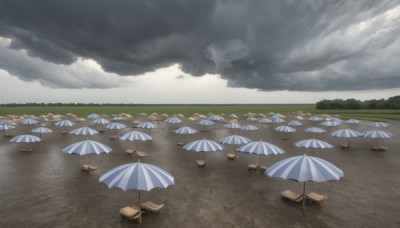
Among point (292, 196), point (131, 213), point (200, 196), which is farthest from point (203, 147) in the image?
point (131, 213)

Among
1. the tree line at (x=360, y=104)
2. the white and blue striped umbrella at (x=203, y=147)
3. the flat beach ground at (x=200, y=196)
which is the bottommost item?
the flat beach ground at (x=200, y=196)

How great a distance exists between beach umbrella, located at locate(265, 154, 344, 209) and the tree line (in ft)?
384

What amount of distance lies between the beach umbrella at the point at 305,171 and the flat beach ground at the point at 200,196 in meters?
2.33

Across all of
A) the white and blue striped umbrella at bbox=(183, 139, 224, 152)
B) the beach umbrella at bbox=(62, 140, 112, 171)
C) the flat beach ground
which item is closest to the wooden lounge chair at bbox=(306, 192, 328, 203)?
the flat beach ground

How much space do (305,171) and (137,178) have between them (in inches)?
316

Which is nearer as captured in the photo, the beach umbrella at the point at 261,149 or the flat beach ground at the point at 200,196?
the flat beach ground at the point at 200,196

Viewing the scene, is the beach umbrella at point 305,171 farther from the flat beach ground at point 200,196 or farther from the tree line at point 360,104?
the tree line at point 360,104

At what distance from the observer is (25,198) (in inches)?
598

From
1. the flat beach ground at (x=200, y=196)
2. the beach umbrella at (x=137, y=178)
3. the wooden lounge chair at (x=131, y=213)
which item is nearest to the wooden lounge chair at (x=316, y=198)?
the flat beach ground at (x=200, y=196)

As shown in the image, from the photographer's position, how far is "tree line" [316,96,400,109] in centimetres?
10668

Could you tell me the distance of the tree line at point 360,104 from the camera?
106675mm

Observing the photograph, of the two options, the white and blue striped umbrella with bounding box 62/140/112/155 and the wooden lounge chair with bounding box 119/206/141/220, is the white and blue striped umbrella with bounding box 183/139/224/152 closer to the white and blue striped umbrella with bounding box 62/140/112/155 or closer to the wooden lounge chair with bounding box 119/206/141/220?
the white and blue striped umbrella with bounding box 62/140/112/155

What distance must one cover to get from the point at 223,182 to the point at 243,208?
179 inches

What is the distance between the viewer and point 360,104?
120125 mm
